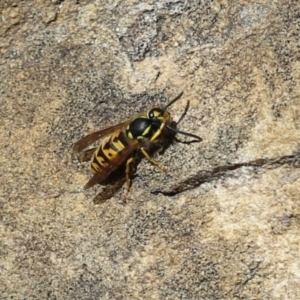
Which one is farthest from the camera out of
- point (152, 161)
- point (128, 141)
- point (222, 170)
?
point (128, 141)

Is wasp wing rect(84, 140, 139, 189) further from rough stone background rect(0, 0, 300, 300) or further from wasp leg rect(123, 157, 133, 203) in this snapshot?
rough stone background rect(0, 0, 300, 300)

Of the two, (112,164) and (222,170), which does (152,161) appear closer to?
(112,164)

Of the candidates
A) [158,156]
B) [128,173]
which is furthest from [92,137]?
[158,156]

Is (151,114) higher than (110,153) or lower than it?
higher

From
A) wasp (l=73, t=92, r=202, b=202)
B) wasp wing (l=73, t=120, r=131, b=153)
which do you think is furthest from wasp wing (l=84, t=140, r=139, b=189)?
wasp wing (l=73, t=120, r=131, b=153)

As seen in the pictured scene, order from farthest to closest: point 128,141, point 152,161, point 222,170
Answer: point 128,141 < point 152,161 < point 222,170

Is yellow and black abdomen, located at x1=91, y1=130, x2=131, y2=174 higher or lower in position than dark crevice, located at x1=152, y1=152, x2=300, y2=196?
higher

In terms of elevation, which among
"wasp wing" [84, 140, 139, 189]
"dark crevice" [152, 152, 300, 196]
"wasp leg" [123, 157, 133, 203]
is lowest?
"dark crevice" [152, 152, 300, 196]

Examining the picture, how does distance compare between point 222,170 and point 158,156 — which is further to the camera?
point 158,156
